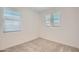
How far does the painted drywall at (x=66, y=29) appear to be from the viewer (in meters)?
1.80

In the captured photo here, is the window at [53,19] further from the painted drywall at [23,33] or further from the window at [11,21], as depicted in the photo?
the window at [11,21]

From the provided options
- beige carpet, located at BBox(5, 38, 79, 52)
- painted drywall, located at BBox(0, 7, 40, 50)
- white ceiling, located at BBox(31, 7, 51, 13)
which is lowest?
beige carpet, located at BBox(5, 38, 79, 52)

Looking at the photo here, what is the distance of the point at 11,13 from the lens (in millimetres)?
1807

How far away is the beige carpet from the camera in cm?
182

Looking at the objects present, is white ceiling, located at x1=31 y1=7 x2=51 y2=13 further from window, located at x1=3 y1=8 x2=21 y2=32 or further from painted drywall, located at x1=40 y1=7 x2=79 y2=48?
window, located at x1=3 y1=8 x2=21 y2=32

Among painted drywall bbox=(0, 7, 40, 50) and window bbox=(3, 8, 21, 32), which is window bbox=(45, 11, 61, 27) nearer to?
painted drywall bbox=(0, 7, 40, 50)

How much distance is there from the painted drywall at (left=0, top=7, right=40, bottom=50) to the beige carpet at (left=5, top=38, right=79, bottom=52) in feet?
0.22

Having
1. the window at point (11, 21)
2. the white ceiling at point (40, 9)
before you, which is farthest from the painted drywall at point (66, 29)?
the window at point (11, 21)

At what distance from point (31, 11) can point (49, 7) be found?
0.28 m

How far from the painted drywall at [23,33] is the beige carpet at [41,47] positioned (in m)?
0.07

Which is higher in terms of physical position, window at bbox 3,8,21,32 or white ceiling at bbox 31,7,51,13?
white ceiling at bbox 31,7,51,13

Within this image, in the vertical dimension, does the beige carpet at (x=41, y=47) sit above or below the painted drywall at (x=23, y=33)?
below

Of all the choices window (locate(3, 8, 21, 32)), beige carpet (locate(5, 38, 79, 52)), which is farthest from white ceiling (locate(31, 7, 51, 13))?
beige carpet (locate(5, 38, 79, 52))
